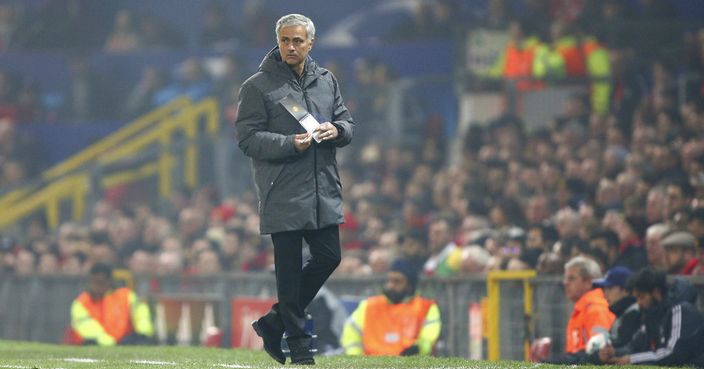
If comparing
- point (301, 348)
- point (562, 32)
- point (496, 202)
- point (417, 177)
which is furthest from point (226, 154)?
point (301, 348)

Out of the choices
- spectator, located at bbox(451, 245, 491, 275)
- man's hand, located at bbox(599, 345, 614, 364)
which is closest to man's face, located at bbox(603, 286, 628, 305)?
man's hand, located at bbox(599, 345, 614, 364)

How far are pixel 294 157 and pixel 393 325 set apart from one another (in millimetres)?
4737

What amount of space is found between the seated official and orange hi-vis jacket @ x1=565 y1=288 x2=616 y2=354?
5.56 metres

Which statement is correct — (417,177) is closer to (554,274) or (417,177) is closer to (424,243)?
(424,243)

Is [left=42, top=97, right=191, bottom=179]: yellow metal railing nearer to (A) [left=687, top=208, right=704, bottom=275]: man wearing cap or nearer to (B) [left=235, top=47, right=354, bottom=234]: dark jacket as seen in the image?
(A) [left=687, top=208, right=704, bottom=275]: man wearing cap

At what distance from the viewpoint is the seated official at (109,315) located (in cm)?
1602

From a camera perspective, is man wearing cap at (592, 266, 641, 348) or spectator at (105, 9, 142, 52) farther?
spectator at (105, 9, 142, 52)

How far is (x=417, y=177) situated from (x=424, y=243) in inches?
115

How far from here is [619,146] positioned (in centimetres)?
1697

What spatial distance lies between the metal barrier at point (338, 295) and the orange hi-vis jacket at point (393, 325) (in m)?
0.28

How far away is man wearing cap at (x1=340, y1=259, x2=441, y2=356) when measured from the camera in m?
13.5

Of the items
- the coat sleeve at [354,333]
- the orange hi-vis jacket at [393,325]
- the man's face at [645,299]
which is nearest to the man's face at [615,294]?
the man's face at [645,299]

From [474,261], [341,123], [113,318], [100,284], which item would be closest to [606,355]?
[341,123]

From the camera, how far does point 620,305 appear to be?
11484 millimetres
